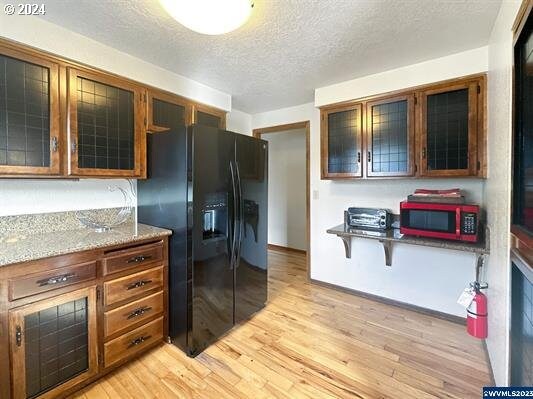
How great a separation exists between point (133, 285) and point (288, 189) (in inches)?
137

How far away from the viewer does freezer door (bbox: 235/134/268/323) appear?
2170 millimetres

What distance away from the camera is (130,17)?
159 cm

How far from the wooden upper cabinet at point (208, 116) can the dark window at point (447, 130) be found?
6.92 feet

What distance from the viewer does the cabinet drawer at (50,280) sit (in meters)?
1.27

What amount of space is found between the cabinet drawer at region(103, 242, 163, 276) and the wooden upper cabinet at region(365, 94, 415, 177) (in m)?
2.08

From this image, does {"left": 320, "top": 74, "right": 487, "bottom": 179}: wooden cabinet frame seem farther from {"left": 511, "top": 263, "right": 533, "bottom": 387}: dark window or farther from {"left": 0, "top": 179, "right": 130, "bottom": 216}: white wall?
{"left": 0, "top": 179, "right": 130, "bottom": 216}: white wall

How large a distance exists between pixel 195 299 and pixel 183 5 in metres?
1.83

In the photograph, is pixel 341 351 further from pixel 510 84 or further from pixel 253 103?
pixel 253 103

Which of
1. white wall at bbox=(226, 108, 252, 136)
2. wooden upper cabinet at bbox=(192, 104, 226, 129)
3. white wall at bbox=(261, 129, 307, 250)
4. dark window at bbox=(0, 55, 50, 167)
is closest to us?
dark window at bbox=(0, 55, 50, 167)

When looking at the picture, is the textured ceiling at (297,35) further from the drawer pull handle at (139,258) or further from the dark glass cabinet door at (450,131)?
the drawer pull handle at (139,258)

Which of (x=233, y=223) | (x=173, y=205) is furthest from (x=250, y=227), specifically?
(x=173, y=205)

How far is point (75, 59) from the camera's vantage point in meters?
1.74

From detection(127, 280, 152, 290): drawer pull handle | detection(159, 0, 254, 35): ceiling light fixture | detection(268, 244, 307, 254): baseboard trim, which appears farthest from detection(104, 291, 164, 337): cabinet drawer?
detection(268, 244, 307, 254): baseboard trim

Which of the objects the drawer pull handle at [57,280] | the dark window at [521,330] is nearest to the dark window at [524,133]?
the dark window at [521,330]
